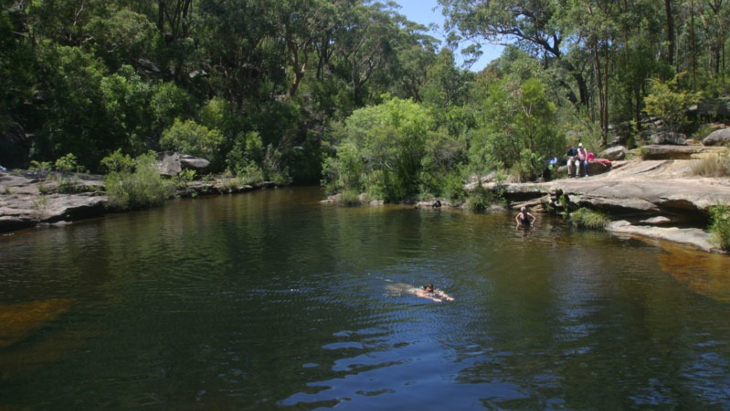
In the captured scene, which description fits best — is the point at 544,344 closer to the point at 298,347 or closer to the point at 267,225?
the point at 298,347

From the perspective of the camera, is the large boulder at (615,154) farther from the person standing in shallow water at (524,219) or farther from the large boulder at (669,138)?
the person standing in shallow water at (524,219)

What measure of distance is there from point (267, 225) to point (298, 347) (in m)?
15.0

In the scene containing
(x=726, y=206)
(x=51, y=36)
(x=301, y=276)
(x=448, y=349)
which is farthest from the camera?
(x=51, y=36)

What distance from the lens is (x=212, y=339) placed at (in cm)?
968

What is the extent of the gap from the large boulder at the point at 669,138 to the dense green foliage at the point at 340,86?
838mm

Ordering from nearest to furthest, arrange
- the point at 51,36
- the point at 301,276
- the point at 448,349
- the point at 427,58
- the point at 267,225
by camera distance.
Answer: the point at 448,349, the point at 301,276, the point at 267,225, the point at 51,36, the point at 427,58

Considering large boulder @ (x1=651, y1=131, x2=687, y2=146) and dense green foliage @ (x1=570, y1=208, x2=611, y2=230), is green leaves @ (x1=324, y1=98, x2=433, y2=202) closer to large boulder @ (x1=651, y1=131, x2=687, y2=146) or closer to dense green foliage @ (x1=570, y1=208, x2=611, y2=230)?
dense green foliage @ (x1=570, y1=208, x2=611, y2=230)

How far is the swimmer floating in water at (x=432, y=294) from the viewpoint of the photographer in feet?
39.2

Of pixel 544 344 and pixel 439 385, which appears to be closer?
pixel 439 385

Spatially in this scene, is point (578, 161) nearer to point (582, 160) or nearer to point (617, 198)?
point (582, 160)

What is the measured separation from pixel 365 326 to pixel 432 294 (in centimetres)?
238

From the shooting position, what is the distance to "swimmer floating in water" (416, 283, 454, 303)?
11.9 metres

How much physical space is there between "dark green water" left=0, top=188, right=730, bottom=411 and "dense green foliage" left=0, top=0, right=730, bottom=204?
40.9 ft

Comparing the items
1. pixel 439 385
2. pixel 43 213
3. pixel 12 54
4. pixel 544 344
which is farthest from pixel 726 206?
pixel 12 54
